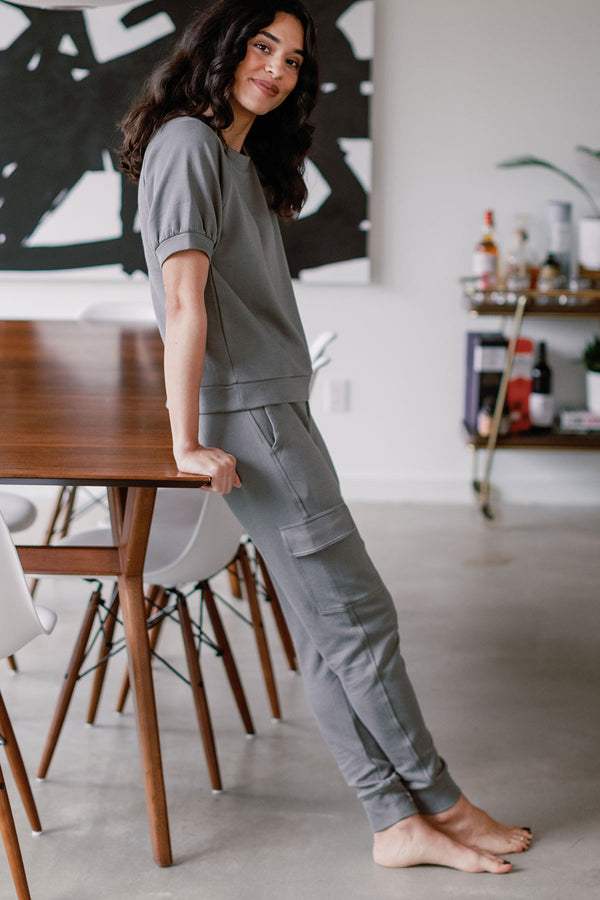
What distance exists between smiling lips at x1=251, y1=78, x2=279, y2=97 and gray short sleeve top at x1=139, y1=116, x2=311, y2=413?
108 mm

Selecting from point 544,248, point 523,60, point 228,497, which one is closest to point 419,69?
point 523,60

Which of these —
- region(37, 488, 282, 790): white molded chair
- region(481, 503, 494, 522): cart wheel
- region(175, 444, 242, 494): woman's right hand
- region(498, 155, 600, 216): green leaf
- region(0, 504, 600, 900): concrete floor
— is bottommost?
region(0, 504, 600, 900): concrete floor

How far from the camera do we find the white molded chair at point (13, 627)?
1.62 meters

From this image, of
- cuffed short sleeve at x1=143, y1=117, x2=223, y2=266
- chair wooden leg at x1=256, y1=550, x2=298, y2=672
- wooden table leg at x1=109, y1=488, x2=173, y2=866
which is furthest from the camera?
chair wooden leg at x1=256, y1=550, x2=298, y2=672

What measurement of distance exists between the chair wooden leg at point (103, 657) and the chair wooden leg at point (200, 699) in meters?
0.16

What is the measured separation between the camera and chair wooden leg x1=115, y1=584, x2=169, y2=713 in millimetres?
2312

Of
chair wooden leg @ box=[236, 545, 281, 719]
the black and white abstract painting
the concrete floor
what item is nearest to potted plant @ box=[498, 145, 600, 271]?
the black and white abstract painting

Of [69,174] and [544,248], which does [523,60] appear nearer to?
[544,248]

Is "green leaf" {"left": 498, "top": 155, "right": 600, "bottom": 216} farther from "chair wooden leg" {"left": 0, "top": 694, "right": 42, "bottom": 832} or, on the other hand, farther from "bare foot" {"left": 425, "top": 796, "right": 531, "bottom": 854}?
"chair wooden leg" {"left": 0, "top": 694, "right": 42, "bottom": 832}

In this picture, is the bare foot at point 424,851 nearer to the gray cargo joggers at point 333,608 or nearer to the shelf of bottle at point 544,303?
the gray cargo joggers at point 333,608

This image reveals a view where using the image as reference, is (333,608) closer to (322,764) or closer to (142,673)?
(142,673)

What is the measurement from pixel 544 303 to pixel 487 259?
0.28 meters

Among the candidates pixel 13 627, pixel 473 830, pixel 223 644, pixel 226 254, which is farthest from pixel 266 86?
pixel 473 830

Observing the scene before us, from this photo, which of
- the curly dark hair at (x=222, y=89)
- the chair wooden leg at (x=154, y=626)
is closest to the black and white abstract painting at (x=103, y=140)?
the chair wooden leg at (x=154, y=626)
